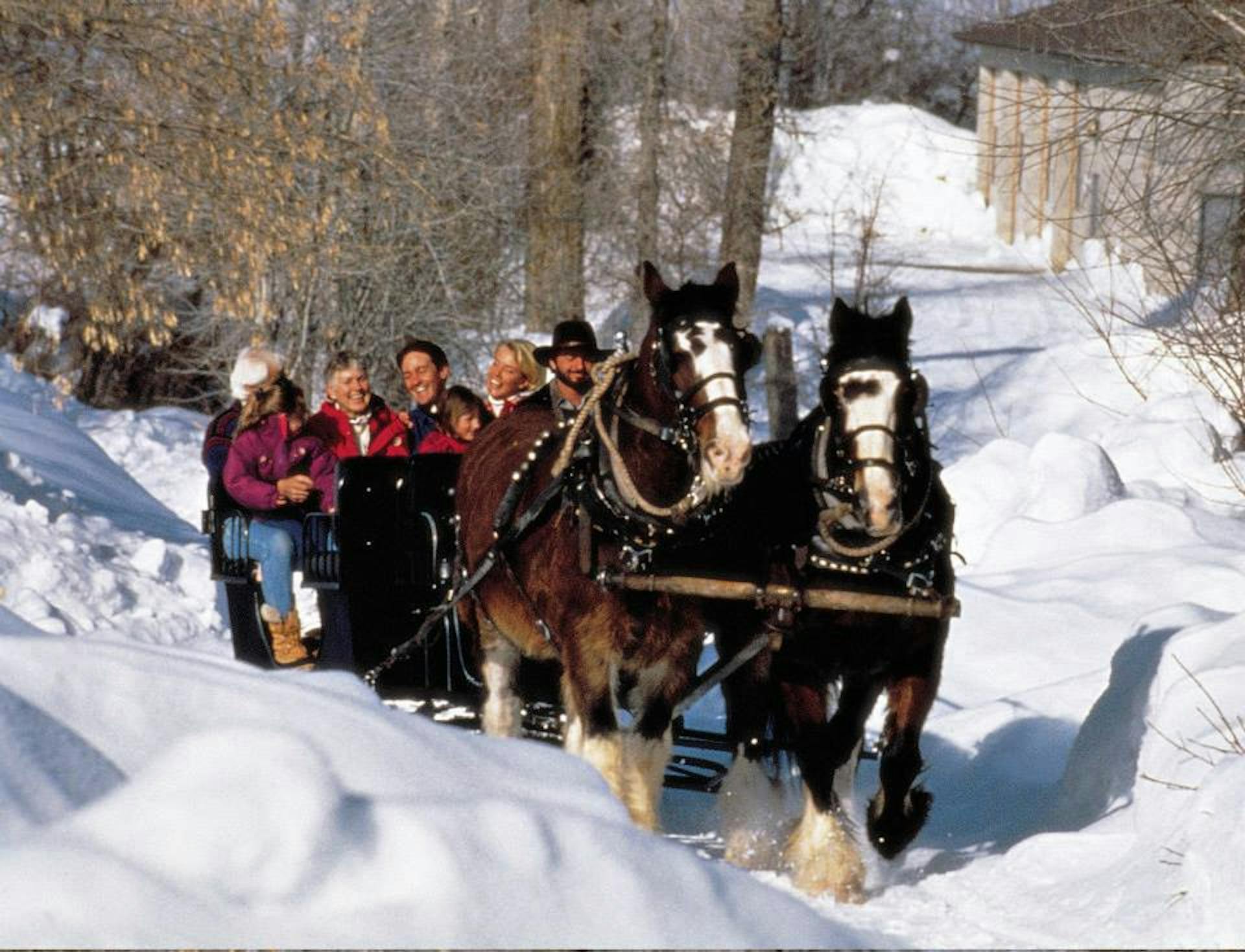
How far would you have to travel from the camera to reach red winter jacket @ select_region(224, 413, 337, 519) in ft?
31.1

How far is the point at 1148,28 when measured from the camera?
1183 centimetres

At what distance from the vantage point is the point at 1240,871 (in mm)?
5680

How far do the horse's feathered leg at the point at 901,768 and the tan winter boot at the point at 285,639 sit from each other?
11.0 feet

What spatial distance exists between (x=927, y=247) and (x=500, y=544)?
116ft

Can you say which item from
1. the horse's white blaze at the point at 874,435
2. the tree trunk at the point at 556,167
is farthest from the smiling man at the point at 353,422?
the tree trunk at the point at 556,167

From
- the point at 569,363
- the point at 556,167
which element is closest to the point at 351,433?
the point at 569,363

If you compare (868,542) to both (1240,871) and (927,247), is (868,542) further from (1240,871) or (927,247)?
(927,247)

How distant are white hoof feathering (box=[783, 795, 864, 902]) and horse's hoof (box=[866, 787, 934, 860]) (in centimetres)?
15

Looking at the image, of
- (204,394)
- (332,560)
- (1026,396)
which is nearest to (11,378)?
(204,394)

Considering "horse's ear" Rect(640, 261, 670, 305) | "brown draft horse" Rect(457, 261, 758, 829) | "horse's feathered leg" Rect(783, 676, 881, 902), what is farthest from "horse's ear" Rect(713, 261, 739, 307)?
"horse's feathered leg" Rect(783, 676, 881, 902)

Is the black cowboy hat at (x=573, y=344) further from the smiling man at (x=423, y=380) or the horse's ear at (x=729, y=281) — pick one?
the horse's ear at (x=729, y=281)

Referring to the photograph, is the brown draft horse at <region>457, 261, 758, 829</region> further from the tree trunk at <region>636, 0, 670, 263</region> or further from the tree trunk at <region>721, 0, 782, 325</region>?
the tree trunk at <region>636, 0, 670, 263</region>

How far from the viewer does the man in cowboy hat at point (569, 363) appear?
882 cm

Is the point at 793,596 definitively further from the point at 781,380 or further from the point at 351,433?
Result: the point at 781,380
